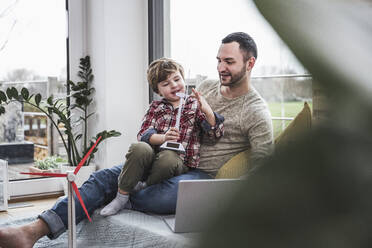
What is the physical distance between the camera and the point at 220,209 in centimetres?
9

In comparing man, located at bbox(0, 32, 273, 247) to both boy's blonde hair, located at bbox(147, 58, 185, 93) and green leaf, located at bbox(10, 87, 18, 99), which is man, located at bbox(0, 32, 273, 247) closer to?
boy's blonde hair, located at bbox(147, 58, 185, 93)

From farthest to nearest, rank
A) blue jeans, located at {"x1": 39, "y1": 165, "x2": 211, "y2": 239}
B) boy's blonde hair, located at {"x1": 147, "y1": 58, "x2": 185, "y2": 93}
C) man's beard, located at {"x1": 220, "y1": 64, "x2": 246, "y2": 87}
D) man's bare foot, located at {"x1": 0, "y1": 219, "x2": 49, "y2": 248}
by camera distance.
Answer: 1. boy's blonde hair, located at {"x1": 147, "y1": 58, "x2": 185, "y2": 93}
2. man's beard, located at {"x1": 220, "y1": 64, "x2": 246, "y2": 87}
3. blue jeans, located at {"x1": 39, "y1": 165, "x2": 211, "y2": 239}
4. man's bare foot, located at {"x1": 0, "y1": 219, "x2": 49, "y2": 248}

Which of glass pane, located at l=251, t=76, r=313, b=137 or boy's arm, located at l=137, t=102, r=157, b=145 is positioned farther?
boy's arm, located at l=137, t=102, r=157, b=145

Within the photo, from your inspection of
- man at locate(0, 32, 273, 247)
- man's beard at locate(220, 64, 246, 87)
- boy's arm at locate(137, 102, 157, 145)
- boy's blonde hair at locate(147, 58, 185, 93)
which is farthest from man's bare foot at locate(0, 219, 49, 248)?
man's beard at locate(220, 64, 246, 87)

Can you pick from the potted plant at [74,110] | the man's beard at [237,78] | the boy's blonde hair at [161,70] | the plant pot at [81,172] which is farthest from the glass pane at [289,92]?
the plant pot at [81,172]

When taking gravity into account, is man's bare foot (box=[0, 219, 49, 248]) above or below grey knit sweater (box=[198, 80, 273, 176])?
below

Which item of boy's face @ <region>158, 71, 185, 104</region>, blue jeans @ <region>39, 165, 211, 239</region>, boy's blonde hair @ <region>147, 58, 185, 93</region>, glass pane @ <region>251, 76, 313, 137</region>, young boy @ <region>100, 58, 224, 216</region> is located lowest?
blue jeans @ <region>39, 165, 211, 239</region>

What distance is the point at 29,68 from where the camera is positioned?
318cm

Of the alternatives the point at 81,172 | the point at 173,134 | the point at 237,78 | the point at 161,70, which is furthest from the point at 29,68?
the point at 237,78

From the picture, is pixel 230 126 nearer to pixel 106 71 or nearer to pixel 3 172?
pixel 106 71

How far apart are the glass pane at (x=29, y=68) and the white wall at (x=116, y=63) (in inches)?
5.4

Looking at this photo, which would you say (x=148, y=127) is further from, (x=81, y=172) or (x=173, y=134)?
(x=81, y=172)

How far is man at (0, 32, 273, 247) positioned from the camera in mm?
1833

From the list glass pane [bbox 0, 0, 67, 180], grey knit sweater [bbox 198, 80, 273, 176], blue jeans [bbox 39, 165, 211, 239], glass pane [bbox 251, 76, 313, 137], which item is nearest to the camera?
glass pane [bbox 251, 76, 313, 137]
